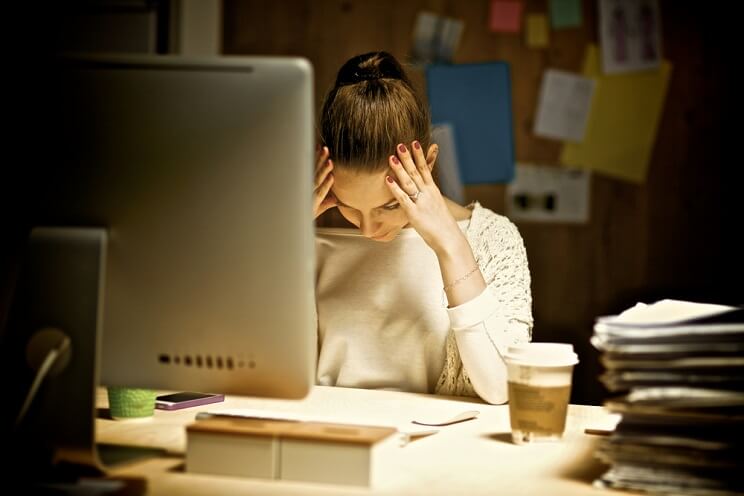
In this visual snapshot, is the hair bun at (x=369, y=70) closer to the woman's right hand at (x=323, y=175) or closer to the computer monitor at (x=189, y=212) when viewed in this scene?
the woman's right hand at (x=323, y=175)

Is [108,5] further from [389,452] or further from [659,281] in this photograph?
[389,452]

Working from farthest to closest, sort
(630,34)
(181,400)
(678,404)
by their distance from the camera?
(630,34), (181,400), (678,404)

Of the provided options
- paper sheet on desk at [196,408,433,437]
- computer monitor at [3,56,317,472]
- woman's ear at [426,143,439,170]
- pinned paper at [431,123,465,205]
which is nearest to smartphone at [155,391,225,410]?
paper sheet on desk at [196,408,433,437]

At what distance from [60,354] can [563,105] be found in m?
2.11

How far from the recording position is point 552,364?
1102 mm

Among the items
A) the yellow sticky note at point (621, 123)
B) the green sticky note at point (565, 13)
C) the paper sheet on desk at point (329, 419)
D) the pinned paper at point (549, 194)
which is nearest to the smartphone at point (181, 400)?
the paper sheet on desk at point (329, 419)

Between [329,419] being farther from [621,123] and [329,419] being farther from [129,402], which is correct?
[621,123]

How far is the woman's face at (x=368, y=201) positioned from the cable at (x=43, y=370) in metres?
0.71

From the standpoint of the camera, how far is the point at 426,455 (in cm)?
108

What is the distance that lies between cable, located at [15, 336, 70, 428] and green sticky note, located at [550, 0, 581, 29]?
2.15m

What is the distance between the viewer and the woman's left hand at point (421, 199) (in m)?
1.55

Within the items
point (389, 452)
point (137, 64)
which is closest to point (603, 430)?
point (389, 452)

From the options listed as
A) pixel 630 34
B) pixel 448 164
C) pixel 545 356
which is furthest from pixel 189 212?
pixel 630 34

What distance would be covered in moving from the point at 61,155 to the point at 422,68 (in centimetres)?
195
